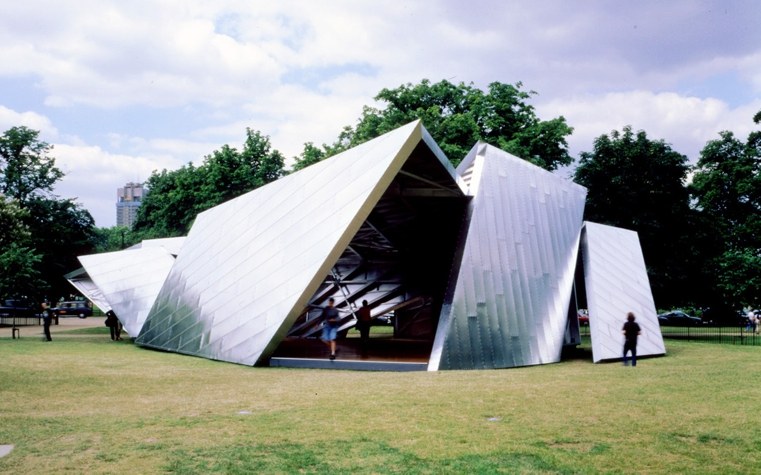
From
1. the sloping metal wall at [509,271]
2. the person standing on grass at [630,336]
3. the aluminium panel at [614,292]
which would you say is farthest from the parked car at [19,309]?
the person standing on grass at [630,336]

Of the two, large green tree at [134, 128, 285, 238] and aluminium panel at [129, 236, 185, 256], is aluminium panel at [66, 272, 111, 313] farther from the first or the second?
large green tree at [134, 128, 285, 238]

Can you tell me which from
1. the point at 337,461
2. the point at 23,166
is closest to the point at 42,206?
the point at 23,166

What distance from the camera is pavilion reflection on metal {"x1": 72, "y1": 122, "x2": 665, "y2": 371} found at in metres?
15.1

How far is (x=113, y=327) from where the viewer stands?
90.1 ft

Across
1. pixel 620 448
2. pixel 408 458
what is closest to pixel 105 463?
pixel 408 458

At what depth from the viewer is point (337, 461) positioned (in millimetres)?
6348

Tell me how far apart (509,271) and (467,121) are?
2105cm

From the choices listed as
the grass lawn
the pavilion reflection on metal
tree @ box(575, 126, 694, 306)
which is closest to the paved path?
the pavilion reflection on metal

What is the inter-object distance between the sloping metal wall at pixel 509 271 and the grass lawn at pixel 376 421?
1310 mm

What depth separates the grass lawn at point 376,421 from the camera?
6332 mm

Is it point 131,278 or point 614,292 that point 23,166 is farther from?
point 614,292

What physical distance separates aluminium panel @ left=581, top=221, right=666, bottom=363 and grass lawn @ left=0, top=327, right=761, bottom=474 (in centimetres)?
345

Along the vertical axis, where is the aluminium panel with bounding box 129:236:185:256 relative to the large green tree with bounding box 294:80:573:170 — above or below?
below

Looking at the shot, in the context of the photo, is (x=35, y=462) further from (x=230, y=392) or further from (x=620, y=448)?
(x=620, y=448)
